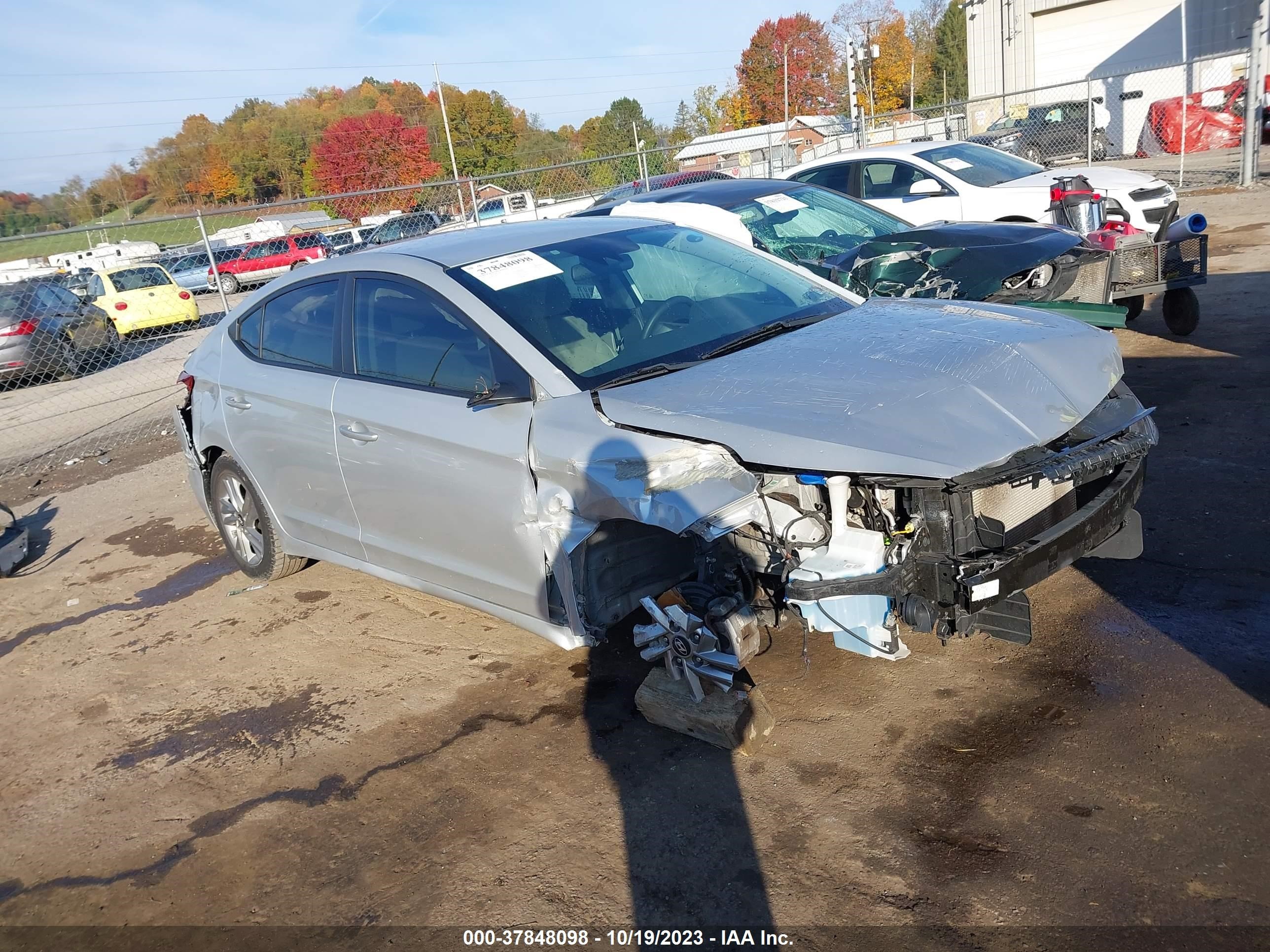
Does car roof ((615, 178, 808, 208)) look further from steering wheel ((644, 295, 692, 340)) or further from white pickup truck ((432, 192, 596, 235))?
white pickup truck ((432, 192, 596, 235))

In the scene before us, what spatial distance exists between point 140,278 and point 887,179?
14802 millimetres

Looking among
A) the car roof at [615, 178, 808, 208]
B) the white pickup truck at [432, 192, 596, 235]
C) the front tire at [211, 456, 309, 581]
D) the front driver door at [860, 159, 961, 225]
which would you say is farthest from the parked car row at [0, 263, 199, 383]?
the front driver door at [860, 159, 961, 225]

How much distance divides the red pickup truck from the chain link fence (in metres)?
0.06

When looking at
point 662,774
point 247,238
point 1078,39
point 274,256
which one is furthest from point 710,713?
point 1078,39

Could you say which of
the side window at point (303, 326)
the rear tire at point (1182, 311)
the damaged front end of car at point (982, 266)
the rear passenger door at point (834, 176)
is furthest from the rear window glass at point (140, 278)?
the rear tire at point (1182, 311)

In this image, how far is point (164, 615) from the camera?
555cm

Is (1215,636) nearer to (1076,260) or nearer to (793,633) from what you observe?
(793,633)

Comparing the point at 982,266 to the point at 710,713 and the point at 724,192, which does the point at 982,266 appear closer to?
the point at 724,192

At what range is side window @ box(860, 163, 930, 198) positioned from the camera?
10977mm

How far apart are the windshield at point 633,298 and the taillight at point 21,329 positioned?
12.5 meters

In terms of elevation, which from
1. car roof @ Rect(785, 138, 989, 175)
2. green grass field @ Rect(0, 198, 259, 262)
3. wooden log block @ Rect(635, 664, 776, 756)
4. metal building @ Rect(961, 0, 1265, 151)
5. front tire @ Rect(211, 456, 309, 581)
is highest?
metal building @ Rect(961, 0, 1265, 151)

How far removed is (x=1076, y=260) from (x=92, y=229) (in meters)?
9.61

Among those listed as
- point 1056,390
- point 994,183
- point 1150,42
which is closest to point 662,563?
point 1056,390

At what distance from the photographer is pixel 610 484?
3.32m
